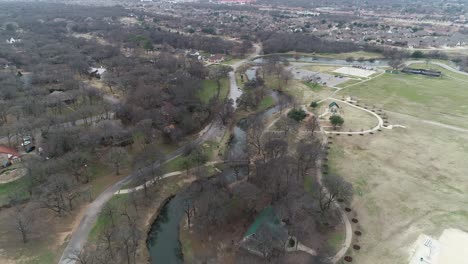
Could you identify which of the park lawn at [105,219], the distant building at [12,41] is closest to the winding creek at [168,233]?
the park lawn at [105,219]

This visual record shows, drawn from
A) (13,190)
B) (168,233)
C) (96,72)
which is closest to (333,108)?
(168,233)

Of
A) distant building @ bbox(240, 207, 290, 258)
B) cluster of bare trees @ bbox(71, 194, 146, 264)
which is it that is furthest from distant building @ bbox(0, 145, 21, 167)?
distant building @ bbox(240, 207, 290, 258)

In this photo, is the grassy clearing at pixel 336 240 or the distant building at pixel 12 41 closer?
the grassy clearing at pixel 336 240

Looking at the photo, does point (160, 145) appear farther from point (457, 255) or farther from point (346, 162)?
point (457, 255)

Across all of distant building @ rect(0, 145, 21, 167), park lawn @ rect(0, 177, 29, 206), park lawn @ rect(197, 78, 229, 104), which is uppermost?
park lawn @ rect(197, 78, 229, 104)

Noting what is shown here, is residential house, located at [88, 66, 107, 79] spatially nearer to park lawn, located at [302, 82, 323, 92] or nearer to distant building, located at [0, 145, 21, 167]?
distant building, located at [0, 145, 21, 167]

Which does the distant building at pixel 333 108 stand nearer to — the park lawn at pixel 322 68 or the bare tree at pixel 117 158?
the park lawn at pixel 322 68

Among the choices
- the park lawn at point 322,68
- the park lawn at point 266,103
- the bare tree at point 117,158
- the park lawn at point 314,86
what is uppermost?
the park lawn at point 322,68
